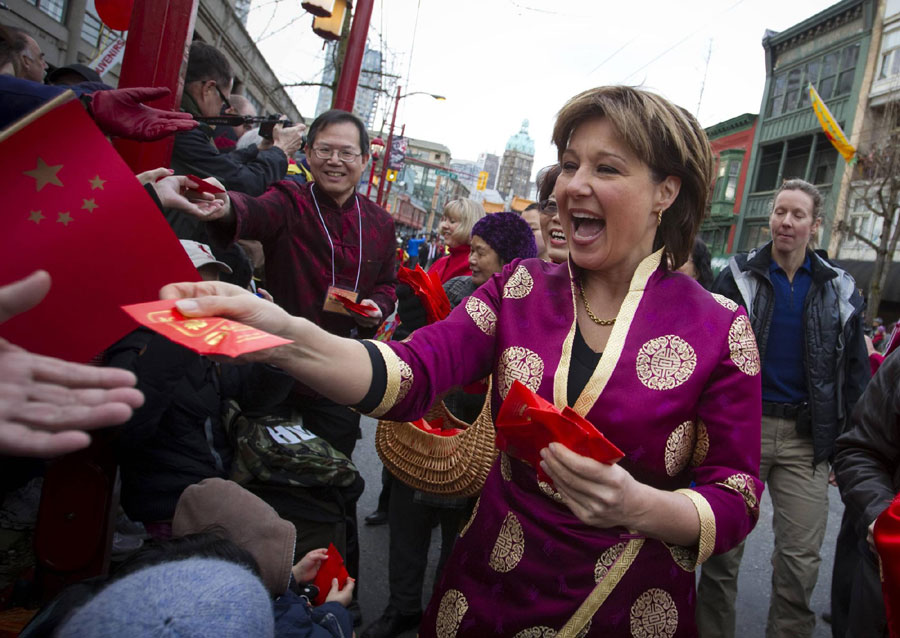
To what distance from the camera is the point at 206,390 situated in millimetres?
2691

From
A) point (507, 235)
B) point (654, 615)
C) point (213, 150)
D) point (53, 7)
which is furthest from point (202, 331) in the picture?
point (53, 7)

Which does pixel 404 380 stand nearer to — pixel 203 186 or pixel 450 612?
pixel 450 612

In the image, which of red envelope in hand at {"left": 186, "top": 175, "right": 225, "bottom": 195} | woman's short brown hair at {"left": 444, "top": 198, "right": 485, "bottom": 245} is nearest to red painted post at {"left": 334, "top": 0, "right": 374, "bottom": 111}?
woman's short brown hair at {"left": 444, "top": 198, "right": 485, "bottom": 245}

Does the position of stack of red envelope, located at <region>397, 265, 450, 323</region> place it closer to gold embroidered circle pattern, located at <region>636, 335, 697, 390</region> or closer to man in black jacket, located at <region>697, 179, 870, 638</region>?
gold embroidered circle pattern, located at <region>636, 335, 697, 390</region>

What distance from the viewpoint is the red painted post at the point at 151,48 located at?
2600mm

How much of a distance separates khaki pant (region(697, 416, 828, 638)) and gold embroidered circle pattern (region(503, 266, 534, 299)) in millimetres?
2336

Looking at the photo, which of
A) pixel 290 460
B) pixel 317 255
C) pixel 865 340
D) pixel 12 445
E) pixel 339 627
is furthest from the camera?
pixel 865 340

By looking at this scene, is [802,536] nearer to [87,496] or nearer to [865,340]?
[865,340]

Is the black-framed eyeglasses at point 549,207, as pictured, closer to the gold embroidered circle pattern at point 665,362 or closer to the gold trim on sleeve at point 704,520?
the gold embroidered circle pattern at point 665,362

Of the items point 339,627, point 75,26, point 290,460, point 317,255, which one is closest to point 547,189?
point 317,255

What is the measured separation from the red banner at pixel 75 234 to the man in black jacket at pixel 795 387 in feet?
10.4

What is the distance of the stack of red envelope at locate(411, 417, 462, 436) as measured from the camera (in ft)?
8.27

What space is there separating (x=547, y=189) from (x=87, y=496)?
2.21 metres

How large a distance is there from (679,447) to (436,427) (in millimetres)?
1347
